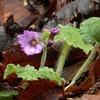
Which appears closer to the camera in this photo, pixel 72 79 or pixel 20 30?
pixel 72 79

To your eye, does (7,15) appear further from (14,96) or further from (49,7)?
(14,96)

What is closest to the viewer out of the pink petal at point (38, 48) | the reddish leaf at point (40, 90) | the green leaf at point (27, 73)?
the green leaf at point (27, 73)

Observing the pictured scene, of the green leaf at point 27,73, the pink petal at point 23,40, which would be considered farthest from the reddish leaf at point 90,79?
the pink petal at point 23,40

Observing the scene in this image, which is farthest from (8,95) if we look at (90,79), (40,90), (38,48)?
(90,79)

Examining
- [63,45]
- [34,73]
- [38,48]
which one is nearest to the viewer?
[34,73]

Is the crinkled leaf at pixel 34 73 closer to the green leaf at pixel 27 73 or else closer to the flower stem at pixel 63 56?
the green leaf at pixel 27 73

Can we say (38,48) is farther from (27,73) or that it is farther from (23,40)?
(27,73)

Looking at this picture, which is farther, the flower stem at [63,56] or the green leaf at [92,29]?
the flower stem at [63,56]

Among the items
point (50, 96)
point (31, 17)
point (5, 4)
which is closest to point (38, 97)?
point (50, 96)
